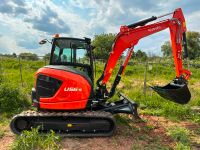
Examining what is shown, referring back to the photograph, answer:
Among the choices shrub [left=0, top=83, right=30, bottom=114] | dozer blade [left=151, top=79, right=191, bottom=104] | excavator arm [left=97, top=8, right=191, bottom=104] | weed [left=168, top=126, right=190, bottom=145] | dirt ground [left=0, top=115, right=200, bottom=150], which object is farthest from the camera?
shrub [left=0, top=83, right=30, bottom=114]

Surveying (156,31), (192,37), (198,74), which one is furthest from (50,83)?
(192,37)

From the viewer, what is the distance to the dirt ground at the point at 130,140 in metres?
7.29

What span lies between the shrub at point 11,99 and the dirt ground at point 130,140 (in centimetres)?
185

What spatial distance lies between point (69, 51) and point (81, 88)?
121 centimetres

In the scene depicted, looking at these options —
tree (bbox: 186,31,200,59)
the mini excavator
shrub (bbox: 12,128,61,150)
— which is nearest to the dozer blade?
the mini excavator

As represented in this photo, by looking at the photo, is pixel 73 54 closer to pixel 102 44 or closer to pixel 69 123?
pixel 69 123

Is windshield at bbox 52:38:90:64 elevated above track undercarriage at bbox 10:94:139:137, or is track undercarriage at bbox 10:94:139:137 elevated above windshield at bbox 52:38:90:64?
windshield at bbox 52:38:90:64

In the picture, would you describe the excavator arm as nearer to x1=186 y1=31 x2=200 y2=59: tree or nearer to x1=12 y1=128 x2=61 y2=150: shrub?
x1=12 y1=128 x2=61 y2=150: shrub

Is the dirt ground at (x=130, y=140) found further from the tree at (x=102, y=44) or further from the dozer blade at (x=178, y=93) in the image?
the tree at (x=102, y=44)

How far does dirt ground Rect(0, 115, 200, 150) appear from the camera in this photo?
7.29 metres

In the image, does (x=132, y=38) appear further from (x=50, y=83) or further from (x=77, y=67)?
(x=50, y=83)

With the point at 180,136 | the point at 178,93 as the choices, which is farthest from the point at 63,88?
the point at 180,136

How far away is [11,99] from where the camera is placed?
423 inches

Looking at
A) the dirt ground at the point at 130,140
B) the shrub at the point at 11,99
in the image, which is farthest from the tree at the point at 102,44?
the dirt ground at the point at 130,140
